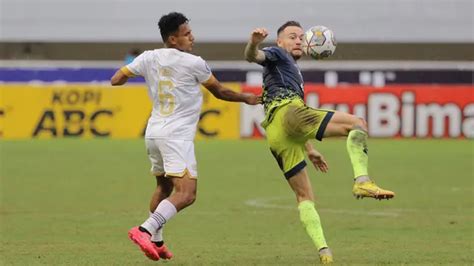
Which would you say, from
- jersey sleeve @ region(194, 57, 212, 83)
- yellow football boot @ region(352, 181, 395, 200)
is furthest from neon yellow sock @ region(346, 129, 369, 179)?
jersey sleeve @ region(194, 57, 212, 83)

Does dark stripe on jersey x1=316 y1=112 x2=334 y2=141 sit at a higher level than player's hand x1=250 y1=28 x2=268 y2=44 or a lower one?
lower

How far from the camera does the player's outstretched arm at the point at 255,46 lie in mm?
9211

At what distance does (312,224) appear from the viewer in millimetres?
9758

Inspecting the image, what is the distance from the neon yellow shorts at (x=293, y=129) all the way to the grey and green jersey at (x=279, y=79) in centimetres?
9

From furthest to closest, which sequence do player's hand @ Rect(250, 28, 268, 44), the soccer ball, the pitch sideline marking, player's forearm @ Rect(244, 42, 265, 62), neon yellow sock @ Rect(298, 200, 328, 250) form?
the pitch sideline marking → the soccer ball → neon yellow sock @ Rect(298, 200, 328, 250) → player's forearm @ Rect(244, 42, 265, 62) → player's hand @ Rect(250, 28, 268, 44)

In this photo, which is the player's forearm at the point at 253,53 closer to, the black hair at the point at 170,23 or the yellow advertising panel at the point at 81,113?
the black hair at the point at 170,23

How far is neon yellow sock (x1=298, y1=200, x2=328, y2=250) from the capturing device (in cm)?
972

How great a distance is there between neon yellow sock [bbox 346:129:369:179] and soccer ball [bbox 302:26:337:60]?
1162 millimetres

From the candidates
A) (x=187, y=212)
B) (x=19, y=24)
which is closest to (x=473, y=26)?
(x=19, y=24)

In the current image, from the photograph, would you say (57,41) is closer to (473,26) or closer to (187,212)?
(473,26)

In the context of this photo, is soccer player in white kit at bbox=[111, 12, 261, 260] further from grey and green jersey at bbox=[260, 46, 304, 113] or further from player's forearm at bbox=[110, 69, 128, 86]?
grey and green jersey at bbox=[260, 46, 304, 113]

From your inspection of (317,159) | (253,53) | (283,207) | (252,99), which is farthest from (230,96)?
(283,207)

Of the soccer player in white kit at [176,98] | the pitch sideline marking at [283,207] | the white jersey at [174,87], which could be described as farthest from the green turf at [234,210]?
the white jersey at [174,87]

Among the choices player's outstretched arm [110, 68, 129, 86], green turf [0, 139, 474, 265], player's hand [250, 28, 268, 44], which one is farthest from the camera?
green turf [0, 139, 474, 265]
